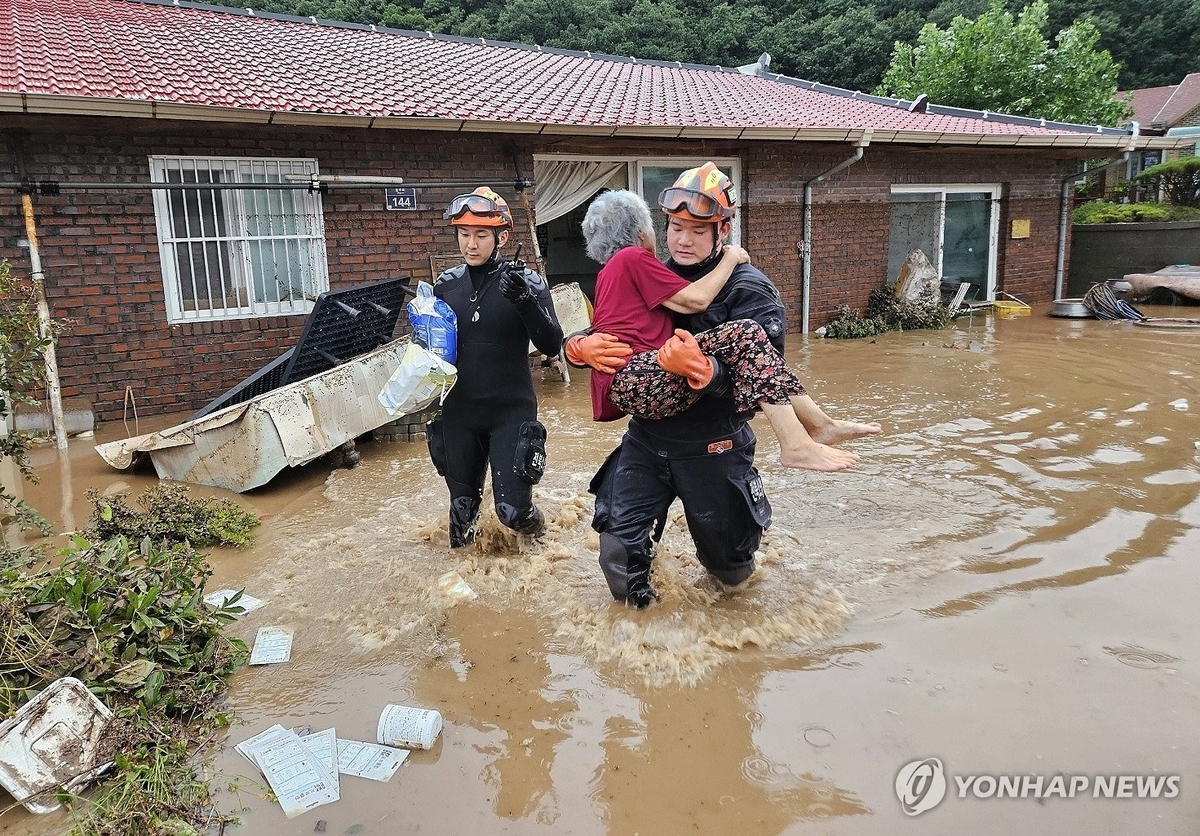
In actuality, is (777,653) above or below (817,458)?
below

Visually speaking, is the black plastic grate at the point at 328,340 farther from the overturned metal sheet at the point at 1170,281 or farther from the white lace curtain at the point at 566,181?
the overturned metal sheet at the point at 1170,281

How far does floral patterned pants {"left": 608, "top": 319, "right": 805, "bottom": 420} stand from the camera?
283 centimetres

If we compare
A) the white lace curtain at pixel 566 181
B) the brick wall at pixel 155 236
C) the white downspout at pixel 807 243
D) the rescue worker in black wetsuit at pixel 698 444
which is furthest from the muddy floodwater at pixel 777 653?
the white downspout at pixel 807 243

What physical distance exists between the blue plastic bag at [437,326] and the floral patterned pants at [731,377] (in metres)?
1.20

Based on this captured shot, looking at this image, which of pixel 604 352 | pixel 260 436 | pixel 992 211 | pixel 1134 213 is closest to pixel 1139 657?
pixel 604 352

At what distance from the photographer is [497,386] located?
3986 mm

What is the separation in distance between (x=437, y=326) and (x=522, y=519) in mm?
1069

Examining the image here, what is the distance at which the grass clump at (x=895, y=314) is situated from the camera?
1254cm

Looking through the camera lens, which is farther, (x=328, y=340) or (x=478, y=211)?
(x=328, y=340)

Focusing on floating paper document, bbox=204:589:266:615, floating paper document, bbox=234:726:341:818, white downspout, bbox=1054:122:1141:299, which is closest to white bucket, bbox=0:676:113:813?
floating paper document, bbox=234:726:341:818

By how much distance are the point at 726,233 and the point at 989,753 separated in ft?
6.42

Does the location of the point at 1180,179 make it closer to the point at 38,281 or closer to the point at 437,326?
the point at 437,326

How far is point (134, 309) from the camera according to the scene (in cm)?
754

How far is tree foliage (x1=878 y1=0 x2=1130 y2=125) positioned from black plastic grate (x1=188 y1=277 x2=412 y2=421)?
2070 centimetres
